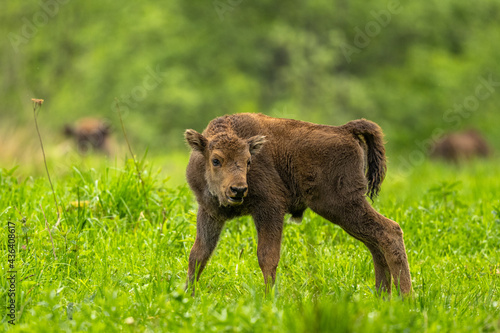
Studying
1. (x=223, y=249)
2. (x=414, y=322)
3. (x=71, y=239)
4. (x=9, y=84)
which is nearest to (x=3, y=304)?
(x=71, y=239)

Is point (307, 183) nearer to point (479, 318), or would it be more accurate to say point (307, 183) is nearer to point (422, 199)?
point (479, 318)

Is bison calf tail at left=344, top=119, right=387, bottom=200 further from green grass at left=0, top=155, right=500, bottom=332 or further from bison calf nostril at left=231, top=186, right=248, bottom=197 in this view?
bison calf nostril at left=231, top=186, right=248, bottom=197

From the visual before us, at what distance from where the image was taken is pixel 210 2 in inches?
1091

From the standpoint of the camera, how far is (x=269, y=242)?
17.7 ft

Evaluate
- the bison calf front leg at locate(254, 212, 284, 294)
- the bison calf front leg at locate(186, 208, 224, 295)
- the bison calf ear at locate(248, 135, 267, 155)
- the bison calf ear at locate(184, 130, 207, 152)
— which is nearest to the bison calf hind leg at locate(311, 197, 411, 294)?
the bison calf front leg at locate(254, 212, 284, 294)

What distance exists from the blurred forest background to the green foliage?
0.20 ft

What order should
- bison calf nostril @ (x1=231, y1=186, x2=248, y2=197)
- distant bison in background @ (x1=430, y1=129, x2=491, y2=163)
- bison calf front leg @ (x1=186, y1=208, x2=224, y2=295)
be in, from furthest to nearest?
distant bison in background @ (x1=430, y1=129, x2=491, y2=163), bison calf front leg @ (x1=186, y1=208, x2=224, y2=295), bison calf nostril @ (x1=231, y1=186, x2=248, y2=197)

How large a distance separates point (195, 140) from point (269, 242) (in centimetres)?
113

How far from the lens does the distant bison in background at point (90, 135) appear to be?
54.8 ft

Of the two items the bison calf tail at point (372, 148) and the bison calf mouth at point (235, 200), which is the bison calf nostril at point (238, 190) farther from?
the bison calf tail at point (372, 148)

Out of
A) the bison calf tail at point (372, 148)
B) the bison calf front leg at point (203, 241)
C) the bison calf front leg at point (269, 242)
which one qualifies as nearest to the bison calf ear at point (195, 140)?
the bison calf front leg at point (203, 241)

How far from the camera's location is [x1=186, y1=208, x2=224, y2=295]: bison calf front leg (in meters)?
5.61

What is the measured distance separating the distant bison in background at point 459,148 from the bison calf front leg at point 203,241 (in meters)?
17.2

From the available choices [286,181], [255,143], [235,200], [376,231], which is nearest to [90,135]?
[286,181]
